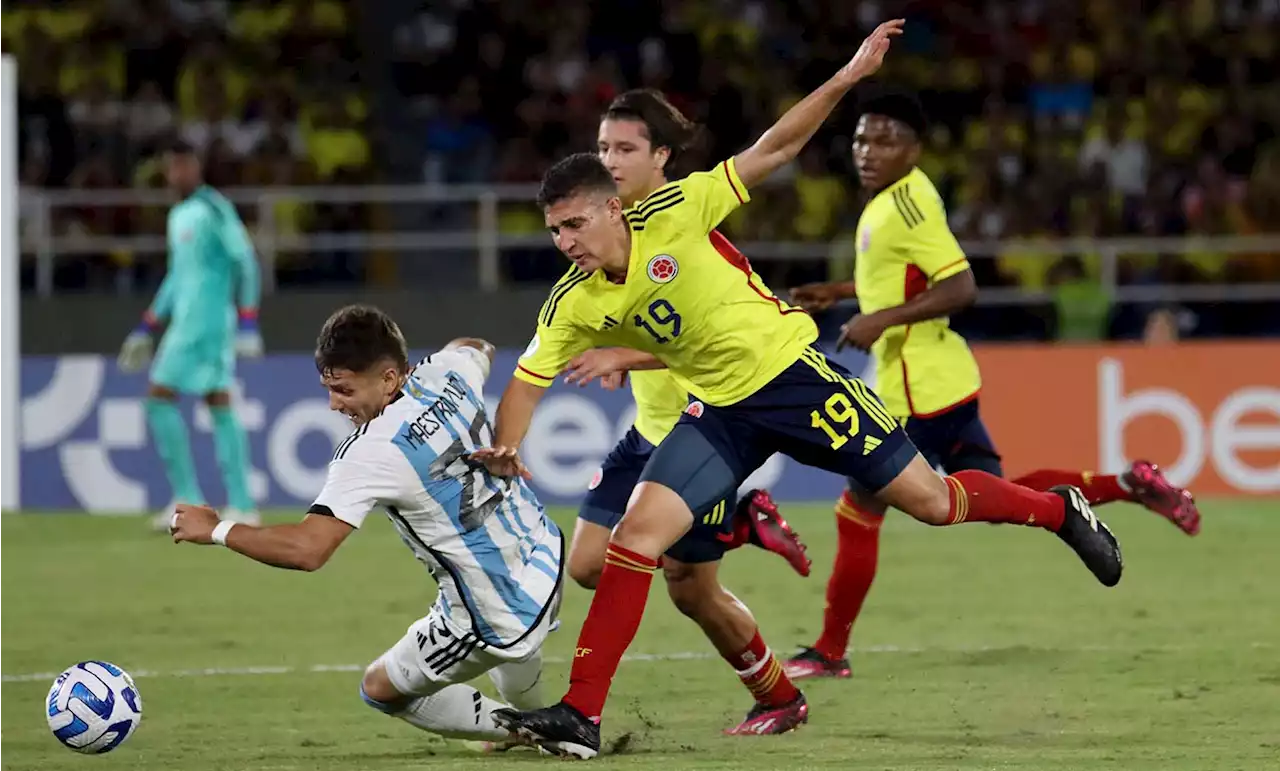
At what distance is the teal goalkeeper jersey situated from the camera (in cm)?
1342

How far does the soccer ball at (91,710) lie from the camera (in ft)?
20.2

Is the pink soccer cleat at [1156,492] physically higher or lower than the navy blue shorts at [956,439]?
lower

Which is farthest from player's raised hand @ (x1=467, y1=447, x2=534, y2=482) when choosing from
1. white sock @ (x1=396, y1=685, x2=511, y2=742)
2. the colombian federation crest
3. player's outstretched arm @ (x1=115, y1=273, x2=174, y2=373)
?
player's outstretched arm @ (x1=115, y1=273, x2=174, y2=373)

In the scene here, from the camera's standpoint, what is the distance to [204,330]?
44.5 feet

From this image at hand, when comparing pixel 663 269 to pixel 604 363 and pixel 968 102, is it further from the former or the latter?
pixel 968 102

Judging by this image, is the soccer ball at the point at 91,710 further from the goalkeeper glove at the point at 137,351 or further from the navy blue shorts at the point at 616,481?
the goalkeeper glove at the point at 137,351

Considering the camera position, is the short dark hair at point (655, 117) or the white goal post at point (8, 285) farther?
the white goal post at point (8, 285)

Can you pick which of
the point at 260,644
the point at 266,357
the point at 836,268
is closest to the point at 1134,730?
the point at 260,644

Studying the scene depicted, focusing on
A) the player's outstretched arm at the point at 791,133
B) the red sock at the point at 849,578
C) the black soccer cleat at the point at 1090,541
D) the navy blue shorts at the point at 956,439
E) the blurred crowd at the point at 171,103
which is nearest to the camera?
the player's outstretched arm at the point at 791,133

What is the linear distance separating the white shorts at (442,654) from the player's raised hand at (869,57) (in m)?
1.88

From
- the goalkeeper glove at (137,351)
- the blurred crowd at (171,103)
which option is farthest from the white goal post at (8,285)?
the blurred crowd at (171,103)

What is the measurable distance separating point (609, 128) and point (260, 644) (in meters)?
3.20

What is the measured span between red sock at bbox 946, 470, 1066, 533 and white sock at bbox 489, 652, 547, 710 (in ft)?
4.67

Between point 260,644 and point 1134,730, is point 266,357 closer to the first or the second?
point 260,644
